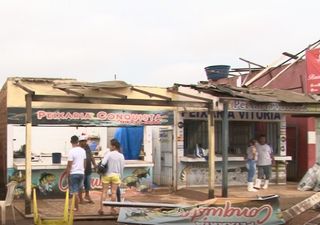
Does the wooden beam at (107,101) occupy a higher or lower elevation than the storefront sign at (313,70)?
lower

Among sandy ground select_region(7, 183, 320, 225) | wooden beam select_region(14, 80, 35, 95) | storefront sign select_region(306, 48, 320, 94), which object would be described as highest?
storefront sign select_region(306, 48, 320, 94)

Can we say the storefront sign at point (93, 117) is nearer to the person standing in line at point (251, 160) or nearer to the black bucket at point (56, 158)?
the black bucket at point (56, 158)

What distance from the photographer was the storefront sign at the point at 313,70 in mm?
17984

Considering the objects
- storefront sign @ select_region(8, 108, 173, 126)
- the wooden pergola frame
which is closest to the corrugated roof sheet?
the wooden pergola frame

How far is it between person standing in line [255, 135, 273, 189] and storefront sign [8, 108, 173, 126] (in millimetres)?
2770

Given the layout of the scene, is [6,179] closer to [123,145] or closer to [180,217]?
[123,145]

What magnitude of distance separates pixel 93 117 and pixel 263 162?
518cm

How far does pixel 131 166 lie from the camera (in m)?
16.2

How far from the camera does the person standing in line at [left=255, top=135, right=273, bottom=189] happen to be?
16641 mm

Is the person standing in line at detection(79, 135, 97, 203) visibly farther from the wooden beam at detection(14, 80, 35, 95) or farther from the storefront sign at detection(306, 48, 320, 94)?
the storefront sign at detection(306, 48, 320, 94)

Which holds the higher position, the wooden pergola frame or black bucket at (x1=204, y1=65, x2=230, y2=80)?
black bucket at (x1=204, y1=65, x2=230, y2=80)

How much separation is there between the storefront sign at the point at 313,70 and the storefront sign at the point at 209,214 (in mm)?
9199

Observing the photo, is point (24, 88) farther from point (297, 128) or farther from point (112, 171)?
point (297, 128)

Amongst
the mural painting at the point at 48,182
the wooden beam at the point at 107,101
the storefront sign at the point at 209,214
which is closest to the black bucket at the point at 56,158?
the mural painting at the point at 48,182
